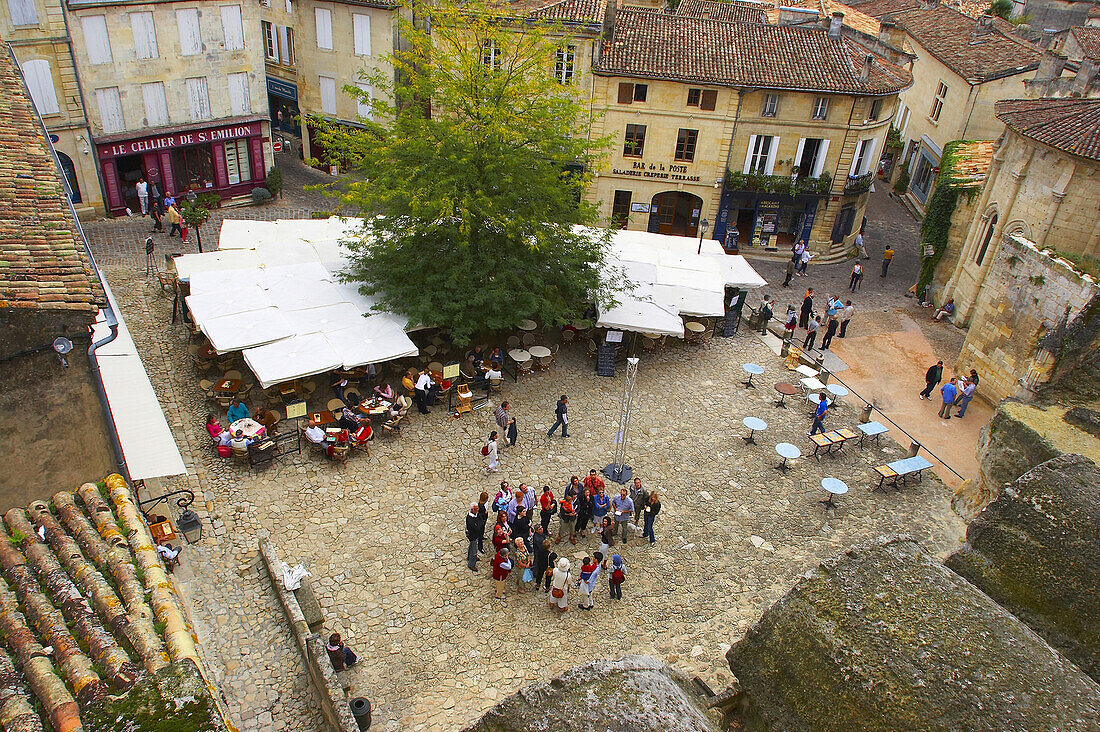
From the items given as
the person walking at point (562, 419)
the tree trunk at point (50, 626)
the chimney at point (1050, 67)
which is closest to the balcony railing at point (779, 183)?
the chimney at point (1050, 67)

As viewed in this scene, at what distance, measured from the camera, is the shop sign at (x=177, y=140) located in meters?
26.5

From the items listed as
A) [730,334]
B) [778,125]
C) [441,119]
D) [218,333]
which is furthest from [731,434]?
[778,125]

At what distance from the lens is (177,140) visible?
27828mm

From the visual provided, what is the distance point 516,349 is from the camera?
2041 centimetres

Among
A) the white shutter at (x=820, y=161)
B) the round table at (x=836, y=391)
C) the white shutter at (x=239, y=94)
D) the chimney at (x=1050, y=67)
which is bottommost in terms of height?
the round table at (x=836, y=391)

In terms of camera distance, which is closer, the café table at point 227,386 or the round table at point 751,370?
the café table at point 227,386

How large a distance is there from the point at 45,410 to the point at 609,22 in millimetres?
26151

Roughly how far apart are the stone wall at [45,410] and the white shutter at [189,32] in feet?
72.6

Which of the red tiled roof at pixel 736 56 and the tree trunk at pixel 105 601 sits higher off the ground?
the red tiled roof at pixel 736 56

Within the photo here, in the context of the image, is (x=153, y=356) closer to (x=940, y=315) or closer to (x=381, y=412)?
(x=381, y=412)

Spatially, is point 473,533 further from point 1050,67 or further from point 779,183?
point 1050,67

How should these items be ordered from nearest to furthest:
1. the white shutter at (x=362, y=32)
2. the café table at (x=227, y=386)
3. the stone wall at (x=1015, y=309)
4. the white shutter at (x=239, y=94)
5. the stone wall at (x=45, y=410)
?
the stone wall at (x=45, y=410), the café table at (x=227, y=386), the stone wall at (x=1015, y=309), the white shutter at (x=239, y=94), the white shutter at (x=362, y=32)

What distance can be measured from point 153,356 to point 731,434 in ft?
46.1

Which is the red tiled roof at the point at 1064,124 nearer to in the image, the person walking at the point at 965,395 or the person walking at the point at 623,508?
the person walking at the point at 965,395
